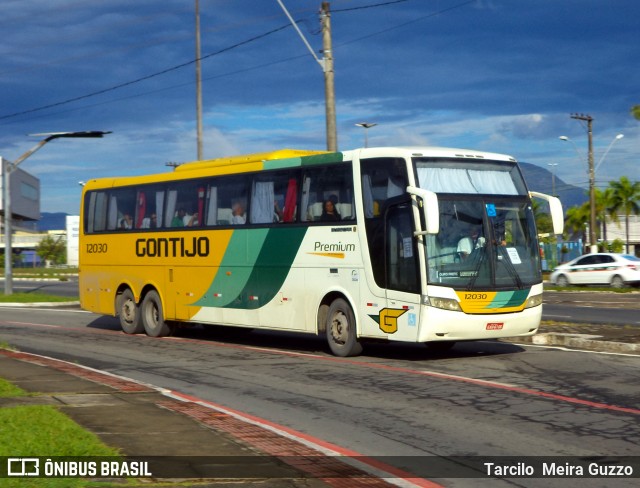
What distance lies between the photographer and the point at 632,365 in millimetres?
14820

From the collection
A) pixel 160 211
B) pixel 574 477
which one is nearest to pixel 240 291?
pixel 160 211

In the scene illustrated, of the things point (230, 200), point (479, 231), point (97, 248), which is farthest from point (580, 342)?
point (97, 248)

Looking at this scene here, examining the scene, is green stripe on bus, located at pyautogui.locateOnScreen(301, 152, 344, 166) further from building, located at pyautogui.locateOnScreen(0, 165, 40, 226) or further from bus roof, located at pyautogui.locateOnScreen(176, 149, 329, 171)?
building, located at pyautogui.locateOnScreen(0, 165, 40, 226)

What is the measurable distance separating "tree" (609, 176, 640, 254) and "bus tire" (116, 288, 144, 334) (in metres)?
74.7

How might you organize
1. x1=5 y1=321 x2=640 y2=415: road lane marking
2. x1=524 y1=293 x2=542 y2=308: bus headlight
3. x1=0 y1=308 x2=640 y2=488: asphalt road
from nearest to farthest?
x1=0 y1=308 x2=640 y2=488: asphalt road
x1=5 y1=321 x2=640 y2=415: road lane marking
x1=524 y1=293 x2=542 y2=308: bus headlight

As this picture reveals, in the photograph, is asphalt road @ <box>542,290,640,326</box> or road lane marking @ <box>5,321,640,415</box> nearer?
road lane marking @ <box>5,321,640,415</box>

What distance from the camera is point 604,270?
1742 inches

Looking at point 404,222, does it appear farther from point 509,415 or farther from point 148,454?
point 148,454

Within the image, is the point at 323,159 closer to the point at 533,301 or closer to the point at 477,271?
the point at 477,271

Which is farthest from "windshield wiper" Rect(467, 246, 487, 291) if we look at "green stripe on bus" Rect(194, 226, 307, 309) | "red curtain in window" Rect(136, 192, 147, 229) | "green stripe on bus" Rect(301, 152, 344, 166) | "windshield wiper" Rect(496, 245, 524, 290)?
"red curtain in window" Rect(136, 192, 147, 229)

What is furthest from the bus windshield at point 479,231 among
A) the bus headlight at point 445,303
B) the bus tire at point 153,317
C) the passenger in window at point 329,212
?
the bus tire at point 153,317

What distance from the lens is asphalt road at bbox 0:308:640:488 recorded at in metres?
9.50

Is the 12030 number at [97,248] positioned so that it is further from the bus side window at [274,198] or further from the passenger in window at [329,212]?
the passenger in window at [329,212]

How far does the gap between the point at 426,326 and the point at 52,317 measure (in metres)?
18.1
